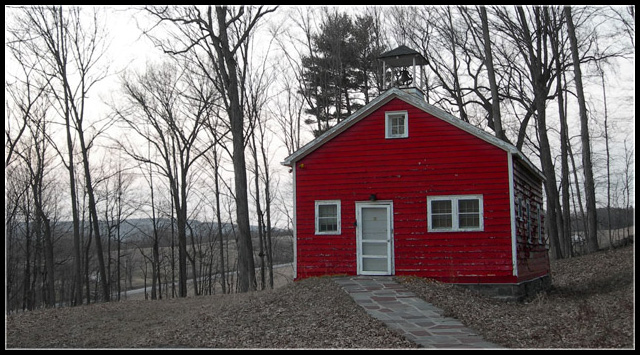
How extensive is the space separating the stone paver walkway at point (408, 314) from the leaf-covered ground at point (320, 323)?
252 millimetres

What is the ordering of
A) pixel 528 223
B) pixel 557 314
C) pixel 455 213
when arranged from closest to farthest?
pixel 557 314 < pixel 455 213 < pixel 528 223

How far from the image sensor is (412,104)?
608 inches

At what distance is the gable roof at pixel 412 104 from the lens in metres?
14.7

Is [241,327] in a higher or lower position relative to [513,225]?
lower

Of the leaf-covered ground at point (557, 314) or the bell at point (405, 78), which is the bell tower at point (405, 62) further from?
the leaf-covered ground at point (557, 314)

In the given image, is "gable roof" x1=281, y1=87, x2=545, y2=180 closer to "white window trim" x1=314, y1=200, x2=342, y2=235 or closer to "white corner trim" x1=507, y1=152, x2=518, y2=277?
"white corner trim" x1=507, y1=152, x2=518, y2=277

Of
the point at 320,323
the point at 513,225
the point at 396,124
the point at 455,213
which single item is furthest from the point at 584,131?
the point at 320,323

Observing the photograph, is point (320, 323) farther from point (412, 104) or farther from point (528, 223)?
point (528, 223)

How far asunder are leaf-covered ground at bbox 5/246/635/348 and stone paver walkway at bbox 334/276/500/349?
252 mm

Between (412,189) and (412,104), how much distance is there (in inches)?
87.1

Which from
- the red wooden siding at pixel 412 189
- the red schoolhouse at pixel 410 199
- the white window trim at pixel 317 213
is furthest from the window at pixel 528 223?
the white window trim at pixel 317 213

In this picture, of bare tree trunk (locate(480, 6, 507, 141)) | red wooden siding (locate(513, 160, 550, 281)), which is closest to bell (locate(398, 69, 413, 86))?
red wooden siding (locate(513, 160, 550, 281))

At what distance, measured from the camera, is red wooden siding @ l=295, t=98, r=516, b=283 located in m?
14.7

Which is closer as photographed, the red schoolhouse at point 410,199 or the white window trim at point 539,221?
the red schoolhouse at point 410,199
